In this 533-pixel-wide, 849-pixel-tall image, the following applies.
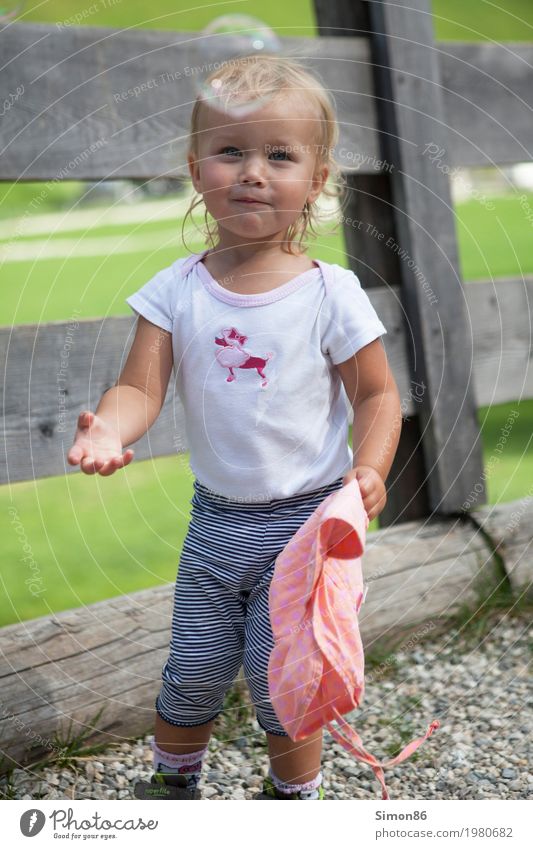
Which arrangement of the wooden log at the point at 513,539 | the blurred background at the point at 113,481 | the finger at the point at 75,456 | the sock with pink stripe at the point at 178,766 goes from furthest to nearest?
1. the blurred background at the point at 113,481
2. the wooden log at the point at 513,539
3. the sock with pink stripe at the point at 178,766
4. the finger at the point at 75,456

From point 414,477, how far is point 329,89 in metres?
0.94

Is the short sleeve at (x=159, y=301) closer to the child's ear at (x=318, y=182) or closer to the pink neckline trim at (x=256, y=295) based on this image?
the pink neckline trim at (x=256, y=295)

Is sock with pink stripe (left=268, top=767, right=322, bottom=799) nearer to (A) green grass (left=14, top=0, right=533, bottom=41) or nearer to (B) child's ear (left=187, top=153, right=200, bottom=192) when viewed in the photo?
(B) child's ear (left=187, top=153, right=200, bottom=192)

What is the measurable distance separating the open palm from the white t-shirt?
19 cm

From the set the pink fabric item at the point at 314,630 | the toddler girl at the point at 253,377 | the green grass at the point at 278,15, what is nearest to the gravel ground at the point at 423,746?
the toddler girl at the point at 253,377

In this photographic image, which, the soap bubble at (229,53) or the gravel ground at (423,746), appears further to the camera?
the gravel ground at (423,746)

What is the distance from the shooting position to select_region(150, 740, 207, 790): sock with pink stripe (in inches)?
64.3

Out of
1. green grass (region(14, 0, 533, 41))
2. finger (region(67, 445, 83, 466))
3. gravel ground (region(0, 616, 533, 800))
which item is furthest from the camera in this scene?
green grass (region(14, 0, 533, 41))

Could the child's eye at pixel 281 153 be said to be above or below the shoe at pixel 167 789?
above

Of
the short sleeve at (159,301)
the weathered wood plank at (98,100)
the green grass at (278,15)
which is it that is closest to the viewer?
the short sleeve at (159,301)

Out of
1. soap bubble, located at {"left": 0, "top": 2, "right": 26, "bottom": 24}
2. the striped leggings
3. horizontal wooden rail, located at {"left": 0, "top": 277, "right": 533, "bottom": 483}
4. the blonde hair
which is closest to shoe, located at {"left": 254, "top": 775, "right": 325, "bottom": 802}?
the striped leggings

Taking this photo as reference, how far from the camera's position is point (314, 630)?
4.48 feet

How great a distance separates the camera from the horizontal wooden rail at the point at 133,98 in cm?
196

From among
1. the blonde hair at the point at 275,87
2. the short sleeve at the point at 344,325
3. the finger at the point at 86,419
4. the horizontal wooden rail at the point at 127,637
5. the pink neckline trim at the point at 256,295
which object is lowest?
the horizontal wooden rail at the point at 127,637
